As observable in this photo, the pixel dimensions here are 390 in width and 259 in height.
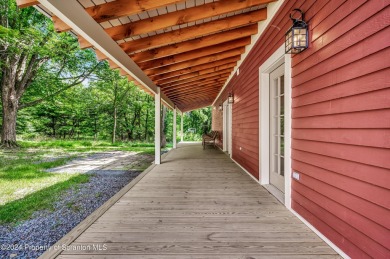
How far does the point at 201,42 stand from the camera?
349cm

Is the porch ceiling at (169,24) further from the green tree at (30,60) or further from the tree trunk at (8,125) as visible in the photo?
the tree trunk at (8,125)

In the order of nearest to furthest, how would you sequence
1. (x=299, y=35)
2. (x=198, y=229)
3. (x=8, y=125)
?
(x=198, y=229), (x=299, y=35), (x=8, y=125)

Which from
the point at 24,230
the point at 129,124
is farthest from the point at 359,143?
the point at 129,124

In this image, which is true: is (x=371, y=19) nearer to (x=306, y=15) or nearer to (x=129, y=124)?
(x=306, y=15)

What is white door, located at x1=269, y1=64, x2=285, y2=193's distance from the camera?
2975mm

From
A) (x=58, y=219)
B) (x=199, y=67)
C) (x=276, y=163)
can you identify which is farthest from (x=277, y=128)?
(x=58, y=219)

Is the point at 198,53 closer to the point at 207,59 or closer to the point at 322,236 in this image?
the point at 207,59

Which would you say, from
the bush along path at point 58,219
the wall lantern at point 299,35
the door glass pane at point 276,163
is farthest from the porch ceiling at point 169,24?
the bush along path at point 58,219

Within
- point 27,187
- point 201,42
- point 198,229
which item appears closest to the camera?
point 198,229

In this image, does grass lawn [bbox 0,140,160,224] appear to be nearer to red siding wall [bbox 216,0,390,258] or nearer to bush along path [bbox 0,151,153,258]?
bush along path [bbox 0,151,153,258]

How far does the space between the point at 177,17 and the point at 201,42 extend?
958 mm

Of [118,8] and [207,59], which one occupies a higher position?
[207,59]

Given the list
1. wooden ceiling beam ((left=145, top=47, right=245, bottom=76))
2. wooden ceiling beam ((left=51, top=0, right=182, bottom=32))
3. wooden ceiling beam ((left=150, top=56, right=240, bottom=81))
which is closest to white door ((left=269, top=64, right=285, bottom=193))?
wooden ceiling beam ((left=145, top=47, right=245, bottom=76))

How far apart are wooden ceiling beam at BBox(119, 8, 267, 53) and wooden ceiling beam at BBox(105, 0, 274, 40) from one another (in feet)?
1.45
